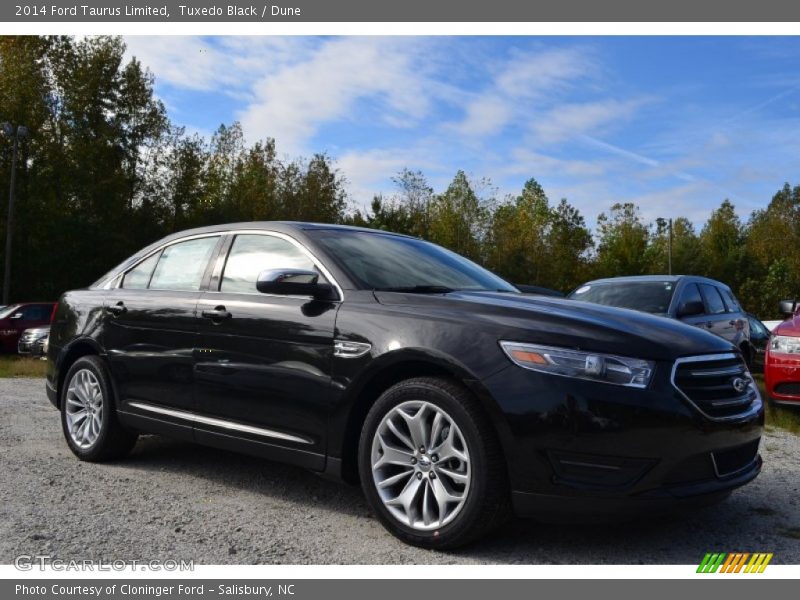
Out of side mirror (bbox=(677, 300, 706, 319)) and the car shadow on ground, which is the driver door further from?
side mirror (bbox=(677, 300, 706, 319))

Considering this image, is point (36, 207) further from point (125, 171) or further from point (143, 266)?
point (143, 266)

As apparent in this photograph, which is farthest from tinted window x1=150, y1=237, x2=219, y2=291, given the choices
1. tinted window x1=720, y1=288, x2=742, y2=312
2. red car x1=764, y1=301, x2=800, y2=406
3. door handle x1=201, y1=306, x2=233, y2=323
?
tinted window x1=720, y1=288, x2=742, y2=312

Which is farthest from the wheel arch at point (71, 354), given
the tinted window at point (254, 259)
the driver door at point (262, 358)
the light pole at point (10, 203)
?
the light pole at point (10, 203)

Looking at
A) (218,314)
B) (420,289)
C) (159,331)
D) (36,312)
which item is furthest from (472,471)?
(36,312)

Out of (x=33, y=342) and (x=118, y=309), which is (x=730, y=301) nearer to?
(x=118, y=309)

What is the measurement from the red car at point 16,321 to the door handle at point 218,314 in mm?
17991

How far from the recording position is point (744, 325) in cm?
1078

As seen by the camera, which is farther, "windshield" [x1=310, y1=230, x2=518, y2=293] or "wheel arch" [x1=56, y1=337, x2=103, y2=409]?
"wheel arch" [x1=56, y1=337, x2=103, y2=409]

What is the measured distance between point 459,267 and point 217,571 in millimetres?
2424

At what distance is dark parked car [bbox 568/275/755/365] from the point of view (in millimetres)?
8938

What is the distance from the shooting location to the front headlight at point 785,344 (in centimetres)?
724

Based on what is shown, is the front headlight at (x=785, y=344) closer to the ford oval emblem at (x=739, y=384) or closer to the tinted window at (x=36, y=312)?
the ford oval emblem at (x=739, y=384)

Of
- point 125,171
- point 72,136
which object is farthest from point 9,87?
point 125,171

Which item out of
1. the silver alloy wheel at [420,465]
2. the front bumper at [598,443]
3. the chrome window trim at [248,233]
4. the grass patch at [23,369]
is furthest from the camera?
the grass patch at [23,369]
